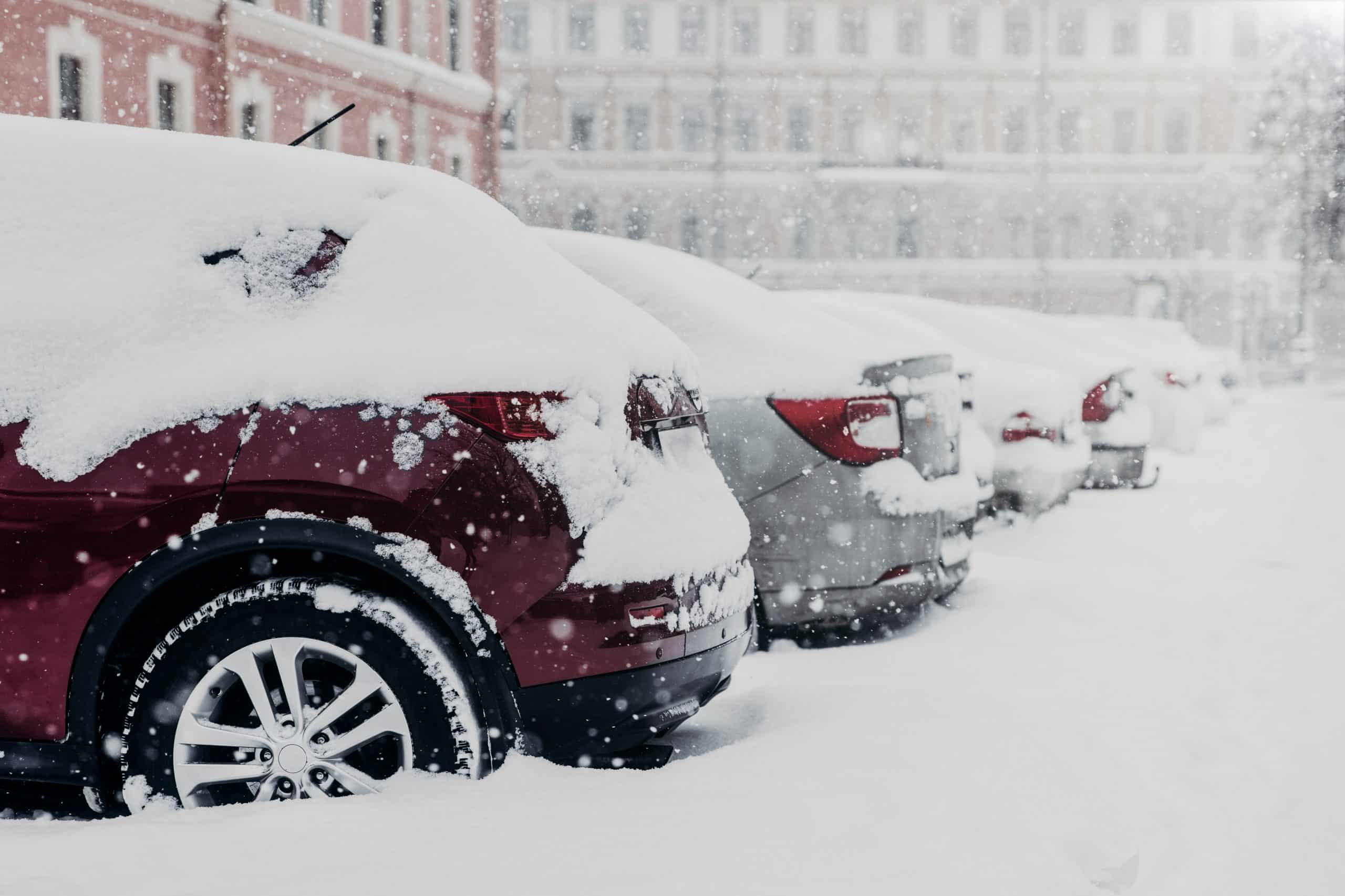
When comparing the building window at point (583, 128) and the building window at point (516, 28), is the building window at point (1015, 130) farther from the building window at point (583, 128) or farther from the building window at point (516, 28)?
the building window at point (516, 28)

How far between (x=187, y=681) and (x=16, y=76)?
16.0 metres

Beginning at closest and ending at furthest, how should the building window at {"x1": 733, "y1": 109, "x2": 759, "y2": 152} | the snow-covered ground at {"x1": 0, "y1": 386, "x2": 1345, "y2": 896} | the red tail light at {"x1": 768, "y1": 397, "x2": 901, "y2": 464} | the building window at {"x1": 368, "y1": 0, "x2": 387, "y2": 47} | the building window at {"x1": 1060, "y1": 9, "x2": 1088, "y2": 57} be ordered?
the snow-covered ground at {"x1": 0, "y1": 386, "x2": 1345, "y2": 896} → the red tail light at {"x1": 768, "y1": 397, "x2": 901, "y2": 464} → the building window at {"x1": 368, "y1": 0, "x2": 387, "y2": 47} → the building window at {"x1": 733, "y1": 109, "x2": 759, "y2": 152} → the building window at {"x1": 1060, "y1": 9, "x2": 1088, "y2": 57}

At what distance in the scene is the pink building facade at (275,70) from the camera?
55.7 feet

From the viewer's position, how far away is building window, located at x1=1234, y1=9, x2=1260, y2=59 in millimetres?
52938

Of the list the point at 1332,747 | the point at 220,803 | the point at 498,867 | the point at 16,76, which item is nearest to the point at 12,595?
the point at 220,803

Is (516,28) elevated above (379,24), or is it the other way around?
(516,28)

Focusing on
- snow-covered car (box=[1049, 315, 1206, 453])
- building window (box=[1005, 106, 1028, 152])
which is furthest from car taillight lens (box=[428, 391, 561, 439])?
building window (box=[1005, 106, 1028, 152])

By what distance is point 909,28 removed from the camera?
5131 centimetres

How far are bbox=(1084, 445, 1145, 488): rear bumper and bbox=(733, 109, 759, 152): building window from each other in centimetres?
4205

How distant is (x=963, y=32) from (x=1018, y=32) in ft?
7.32

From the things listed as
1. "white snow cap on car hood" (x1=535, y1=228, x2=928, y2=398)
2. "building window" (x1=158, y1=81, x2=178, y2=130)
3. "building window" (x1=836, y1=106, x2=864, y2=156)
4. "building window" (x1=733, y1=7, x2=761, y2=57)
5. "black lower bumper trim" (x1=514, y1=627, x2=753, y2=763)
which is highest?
"building window" (x1=733, y1=7, x2=761, y2=57)

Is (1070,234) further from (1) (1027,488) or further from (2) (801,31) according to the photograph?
(1) (1027,488)

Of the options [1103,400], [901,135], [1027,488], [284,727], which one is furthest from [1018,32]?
[284,727]

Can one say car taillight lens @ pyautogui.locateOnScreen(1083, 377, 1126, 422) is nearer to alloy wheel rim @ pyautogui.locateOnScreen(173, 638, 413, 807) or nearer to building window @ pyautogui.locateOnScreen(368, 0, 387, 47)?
alloy wheel rim @ pyautogui.locateOnScreen(173, 638, 413, 807)
